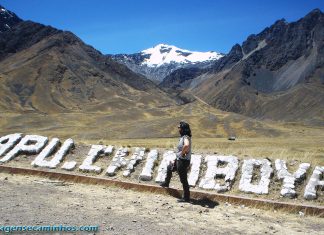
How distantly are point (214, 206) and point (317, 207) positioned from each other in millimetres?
2672

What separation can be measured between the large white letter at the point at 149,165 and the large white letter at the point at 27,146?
15.0 feet

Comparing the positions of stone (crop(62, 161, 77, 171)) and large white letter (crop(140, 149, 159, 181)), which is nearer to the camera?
large white letter (crop(140, 149, 159, 181))

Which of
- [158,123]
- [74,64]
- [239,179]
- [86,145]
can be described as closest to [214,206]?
[239,179]

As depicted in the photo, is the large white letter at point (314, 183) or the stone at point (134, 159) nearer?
the large white letter at point (314, 183)

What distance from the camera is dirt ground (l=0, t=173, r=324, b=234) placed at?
32.4ft

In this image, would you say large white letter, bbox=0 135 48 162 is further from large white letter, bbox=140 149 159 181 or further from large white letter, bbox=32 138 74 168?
large white letter, bbox=140 149 159 181

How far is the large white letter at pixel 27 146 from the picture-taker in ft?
59.0

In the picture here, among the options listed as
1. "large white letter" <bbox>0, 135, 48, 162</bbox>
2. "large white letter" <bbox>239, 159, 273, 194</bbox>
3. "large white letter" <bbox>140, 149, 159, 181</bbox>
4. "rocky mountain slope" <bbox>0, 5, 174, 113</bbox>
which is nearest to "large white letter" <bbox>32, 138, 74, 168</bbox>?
"large white letter" <bbox>0, 135, 48, 162</bbox>

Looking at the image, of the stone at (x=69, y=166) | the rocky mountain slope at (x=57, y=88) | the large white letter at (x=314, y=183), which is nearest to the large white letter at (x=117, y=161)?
the stone at (x=69, y=166)

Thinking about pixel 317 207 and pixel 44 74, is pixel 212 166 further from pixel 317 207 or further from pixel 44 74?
pixel 44 74

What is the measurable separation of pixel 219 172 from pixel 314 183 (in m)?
2.96

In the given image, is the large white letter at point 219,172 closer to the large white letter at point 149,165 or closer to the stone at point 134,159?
the large white letter at point 149,165

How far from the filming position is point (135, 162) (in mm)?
16641

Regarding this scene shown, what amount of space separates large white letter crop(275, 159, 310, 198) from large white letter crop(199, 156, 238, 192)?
4.57 feet
